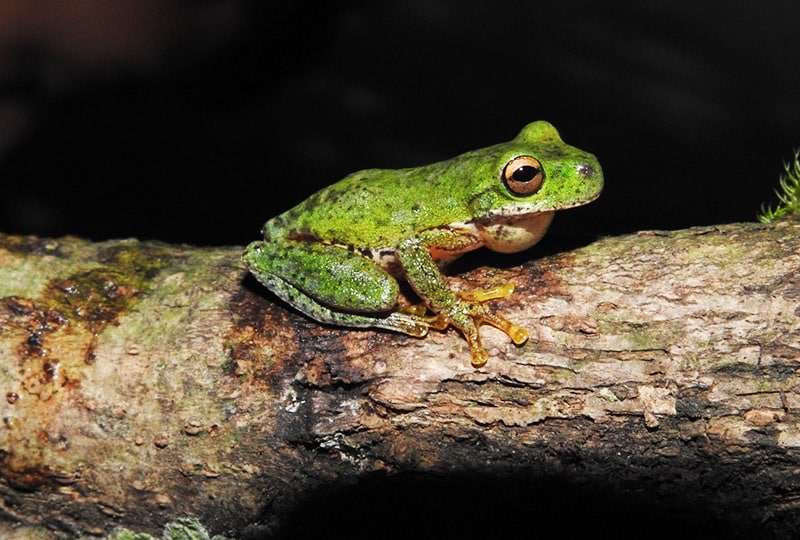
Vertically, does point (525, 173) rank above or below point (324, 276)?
above

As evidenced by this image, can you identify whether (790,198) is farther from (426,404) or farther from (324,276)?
(324,276)

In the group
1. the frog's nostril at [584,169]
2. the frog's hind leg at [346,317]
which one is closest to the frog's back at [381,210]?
the frog's hind leg at [346,317]

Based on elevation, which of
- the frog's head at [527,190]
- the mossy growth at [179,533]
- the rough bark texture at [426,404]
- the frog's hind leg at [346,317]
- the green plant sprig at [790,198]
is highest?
the green plant sprig at [790,198]

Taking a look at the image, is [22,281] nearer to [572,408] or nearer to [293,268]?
[293,268]

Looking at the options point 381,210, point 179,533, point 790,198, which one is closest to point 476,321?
point 381,210

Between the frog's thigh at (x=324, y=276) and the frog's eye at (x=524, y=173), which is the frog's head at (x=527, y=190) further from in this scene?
the frog's thigh at (x=324, y=276)

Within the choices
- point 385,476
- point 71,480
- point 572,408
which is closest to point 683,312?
point 572,408

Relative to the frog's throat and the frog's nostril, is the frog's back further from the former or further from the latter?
the frog's nostril
